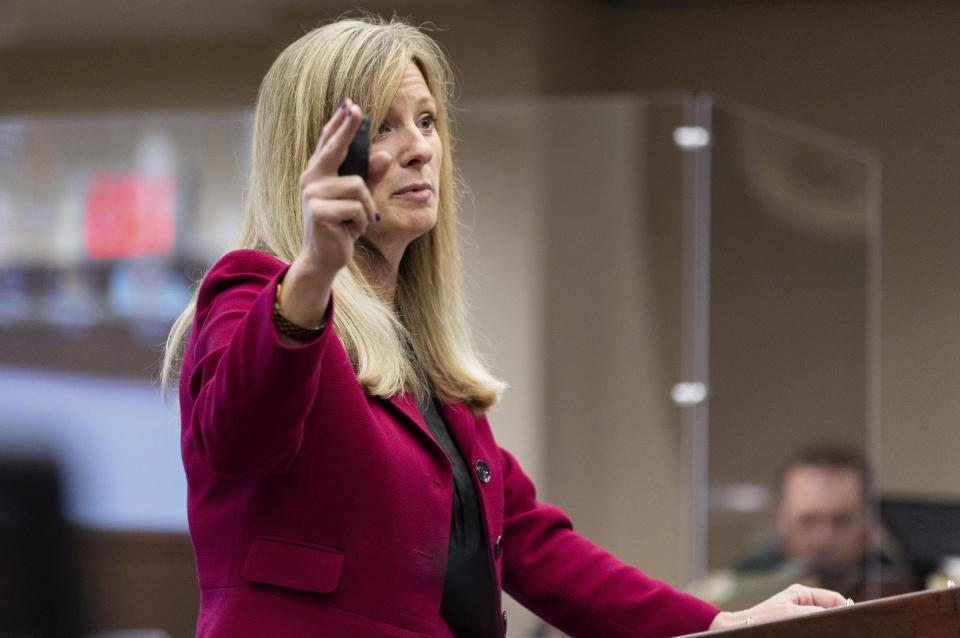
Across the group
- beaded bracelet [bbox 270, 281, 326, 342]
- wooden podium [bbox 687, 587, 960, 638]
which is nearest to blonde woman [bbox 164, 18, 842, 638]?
beaded bracelet [bbox 270, 281, 326, 342]

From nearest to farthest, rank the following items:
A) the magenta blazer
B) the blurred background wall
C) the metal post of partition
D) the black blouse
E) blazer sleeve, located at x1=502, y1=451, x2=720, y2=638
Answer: the magenta blazer < the black blouse < blazer sleeve, located at x1=502, y1=451, x2=720, y2=638 < the metal post of partition < the blurred background wall

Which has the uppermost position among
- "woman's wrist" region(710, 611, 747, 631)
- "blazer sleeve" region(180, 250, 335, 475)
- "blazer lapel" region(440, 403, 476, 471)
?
"blazer sleeve" region(180, 250, 335, 475)

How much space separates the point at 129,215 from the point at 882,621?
330 centimetres

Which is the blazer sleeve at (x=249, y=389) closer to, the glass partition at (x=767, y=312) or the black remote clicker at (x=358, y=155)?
the black remote clicker at (x=358, y=155)

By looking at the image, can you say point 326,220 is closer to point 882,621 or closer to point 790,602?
point 882,621

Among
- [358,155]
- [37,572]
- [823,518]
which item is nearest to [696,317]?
→ [823,518]

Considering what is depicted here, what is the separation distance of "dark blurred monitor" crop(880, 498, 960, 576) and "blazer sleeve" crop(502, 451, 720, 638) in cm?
254

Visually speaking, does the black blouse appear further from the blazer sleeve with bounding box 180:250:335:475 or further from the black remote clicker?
the black remote clicker

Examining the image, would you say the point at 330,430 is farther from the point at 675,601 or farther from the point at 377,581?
the point at 675,601

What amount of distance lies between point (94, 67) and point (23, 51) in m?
0.30

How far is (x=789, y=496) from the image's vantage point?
3.74 meters

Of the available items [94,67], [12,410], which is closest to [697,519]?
[12,410]

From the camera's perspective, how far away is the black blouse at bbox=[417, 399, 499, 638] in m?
1.28

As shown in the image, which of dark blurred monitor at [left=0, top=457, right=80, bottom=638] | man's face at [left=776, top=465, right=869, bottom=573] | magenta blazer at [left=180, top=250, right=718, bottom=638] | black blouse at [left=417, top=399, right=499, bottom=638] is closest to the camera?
magenta blazer at [left=180, top=250, right=718, bottom=638]
